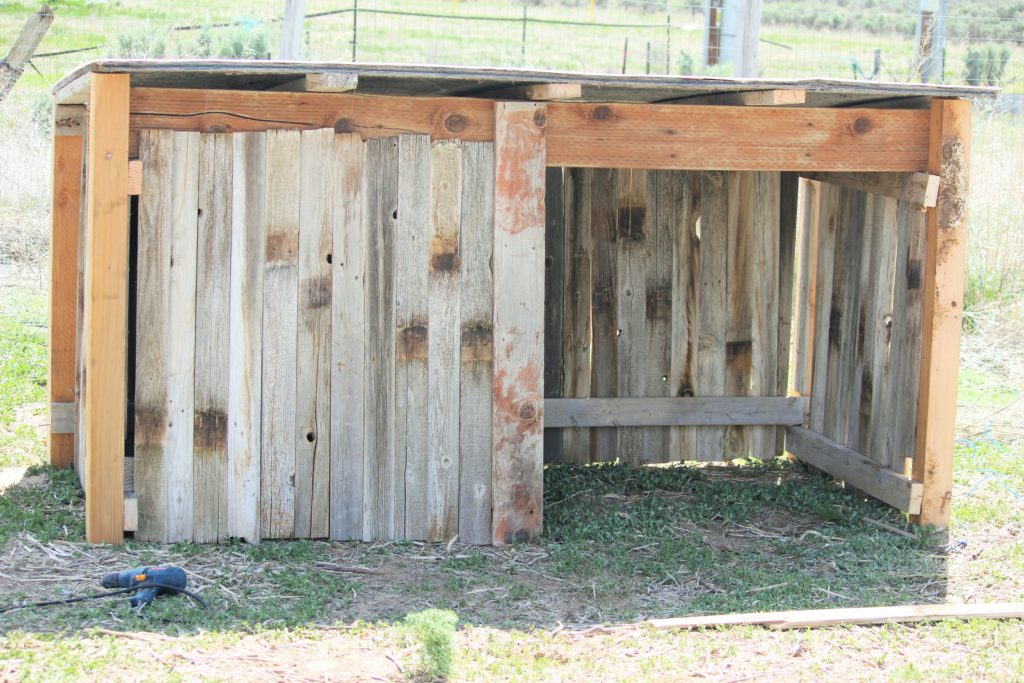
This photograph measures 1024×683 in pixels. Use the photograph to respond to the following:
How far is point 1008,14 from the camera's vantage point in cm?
3253

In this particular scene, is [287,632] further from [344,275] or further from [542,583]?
[344,275]

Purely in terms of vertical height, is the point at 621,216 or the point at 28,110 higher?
the point at 28,110

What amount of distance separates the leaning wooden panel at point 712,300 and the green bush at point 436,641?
376 cm

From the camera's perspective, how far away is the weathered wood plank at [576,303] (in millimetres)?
7426

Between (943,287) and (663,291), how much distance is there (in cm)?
191

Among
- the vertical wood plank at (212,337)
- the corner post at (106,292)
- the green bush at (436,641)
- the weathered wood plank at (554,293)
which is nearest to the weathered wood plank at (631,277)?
the weathered wood plank at (554,293)

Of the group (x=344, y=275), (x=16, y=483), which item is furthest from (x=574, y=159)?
(x=16, y=483)

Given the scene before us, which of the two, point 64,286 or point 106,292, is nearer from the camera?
point 106,292

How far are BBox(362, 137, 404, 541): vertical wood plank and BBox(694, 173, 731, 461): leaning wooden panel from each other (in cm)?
262

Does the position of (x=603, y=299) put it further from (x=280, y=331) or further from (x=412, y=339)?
(x=280, y=331)

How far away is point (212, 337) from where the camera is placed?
5.50 m

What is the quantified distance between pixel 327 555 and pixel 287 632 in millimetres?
950

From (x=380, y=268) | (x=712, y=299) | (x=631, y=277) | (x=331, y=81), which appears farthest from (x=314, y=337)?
(x=712, y=299)

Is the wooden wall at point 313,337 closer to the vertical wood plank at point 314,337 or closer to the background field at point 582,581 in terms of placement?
the vertical wood plank at point 314,337
